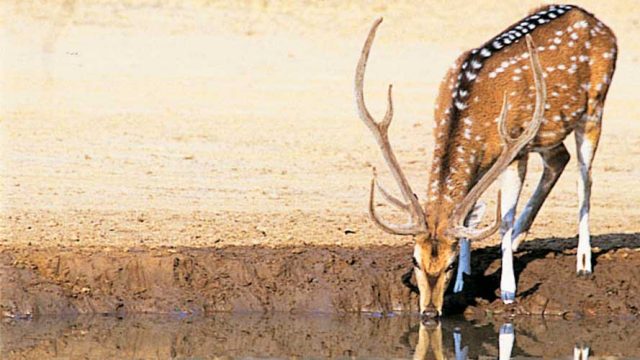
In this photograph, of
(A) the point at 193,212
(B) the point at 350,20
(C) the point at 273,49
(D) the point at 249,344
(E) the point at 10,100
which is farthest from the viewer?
(B) the point at 350,20

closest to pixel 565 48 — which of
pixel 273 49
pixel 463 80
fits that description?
pixel 463 80

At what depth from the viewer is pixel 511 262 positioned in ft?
42.9

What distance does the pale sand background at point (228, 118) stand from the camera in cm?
1616

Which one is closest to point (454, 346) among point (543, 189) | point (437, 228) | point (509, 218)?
point (437, 228)

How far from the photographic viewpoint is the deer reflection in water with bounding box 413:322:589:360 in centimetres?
1197

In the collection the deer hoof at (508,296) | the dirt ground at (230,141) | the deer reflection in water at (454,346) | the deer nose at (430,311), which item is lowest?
the deer reflection in water at (454,346)

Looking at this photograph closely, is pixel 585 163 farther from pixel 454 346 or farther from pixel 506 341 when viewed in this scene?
pixel 454 346

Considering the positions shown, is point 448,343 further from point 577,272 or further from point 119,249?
point 119,249

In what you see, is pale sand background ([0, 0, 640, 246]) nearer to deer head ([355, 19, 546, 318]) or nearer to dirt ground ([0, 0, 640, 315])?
dirt ground ([0, 0, 640, 315])

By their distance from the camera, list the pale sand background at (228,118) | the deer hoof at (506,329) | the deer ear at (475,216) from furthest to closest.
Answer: the pale sand background at (228,118)
the deer hoof at (506,329)
the deer ear at (475,216)

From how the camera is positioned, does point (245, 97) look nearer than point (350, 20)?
Yes

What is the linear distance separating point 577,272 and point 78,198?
222 inches

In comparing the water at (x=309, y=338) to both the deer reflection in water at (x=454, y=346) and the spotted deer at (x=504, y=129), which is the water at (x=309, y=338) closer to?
the deer reflection in water at (x=454, y=346)

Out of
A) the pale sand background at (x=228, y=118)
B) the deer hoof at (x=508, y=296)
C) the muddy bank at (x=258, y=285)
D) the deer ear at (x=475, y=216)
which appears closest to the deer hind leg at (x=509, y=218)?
the deer hoof at (x=508, y=296)
